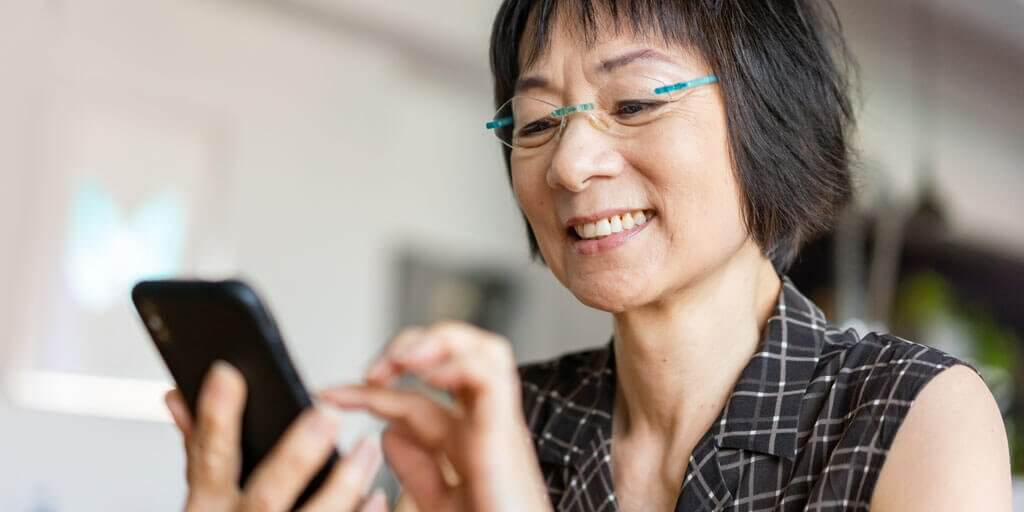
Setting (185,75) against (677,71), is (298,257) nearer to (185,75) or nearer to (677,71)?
(185,75)

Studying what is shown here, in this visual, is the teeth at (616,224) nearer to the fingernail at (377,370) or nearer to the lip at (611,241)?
the lip at (611,241)

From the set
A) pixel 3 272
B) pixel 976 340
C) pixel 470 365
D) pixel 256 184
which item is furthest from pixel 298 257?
pixel 470 365

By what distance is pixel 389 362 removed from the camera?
2.23 feet

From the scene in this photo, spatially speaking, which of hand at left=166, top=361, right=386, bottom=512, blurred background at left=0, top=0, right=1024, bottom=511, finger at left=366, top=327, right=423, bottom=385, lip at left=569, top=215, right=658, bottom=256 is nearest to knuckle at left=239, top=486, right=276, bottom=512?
hand at left=166, top=361, right=386, bottom=512

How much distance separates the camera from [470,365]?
679 millimetres

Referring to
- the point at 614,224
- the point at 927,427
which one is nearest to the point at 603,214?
the point at 614,224

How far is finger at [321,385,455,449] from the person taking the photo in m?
0.70

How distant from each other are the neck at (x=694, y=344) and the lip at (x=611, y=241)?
81 millimetres

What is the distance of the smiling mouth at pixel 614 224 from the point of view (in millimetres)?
1059

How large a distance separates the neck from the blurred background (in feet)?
4.81

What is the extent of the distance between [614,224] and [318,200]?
2.99 m

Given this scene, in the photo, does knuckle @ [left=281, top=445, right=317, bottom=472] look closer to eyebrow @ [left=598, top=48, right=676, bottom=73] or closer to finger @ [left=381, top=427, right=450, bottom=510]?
finger @ [left=381, top=427, right=450, bottom=510]

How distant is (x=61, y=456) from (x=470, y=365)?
9.37 ft

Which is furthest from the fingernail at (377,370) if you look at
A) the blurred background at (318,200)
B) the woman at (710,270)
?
the blurred background at (318,200)
